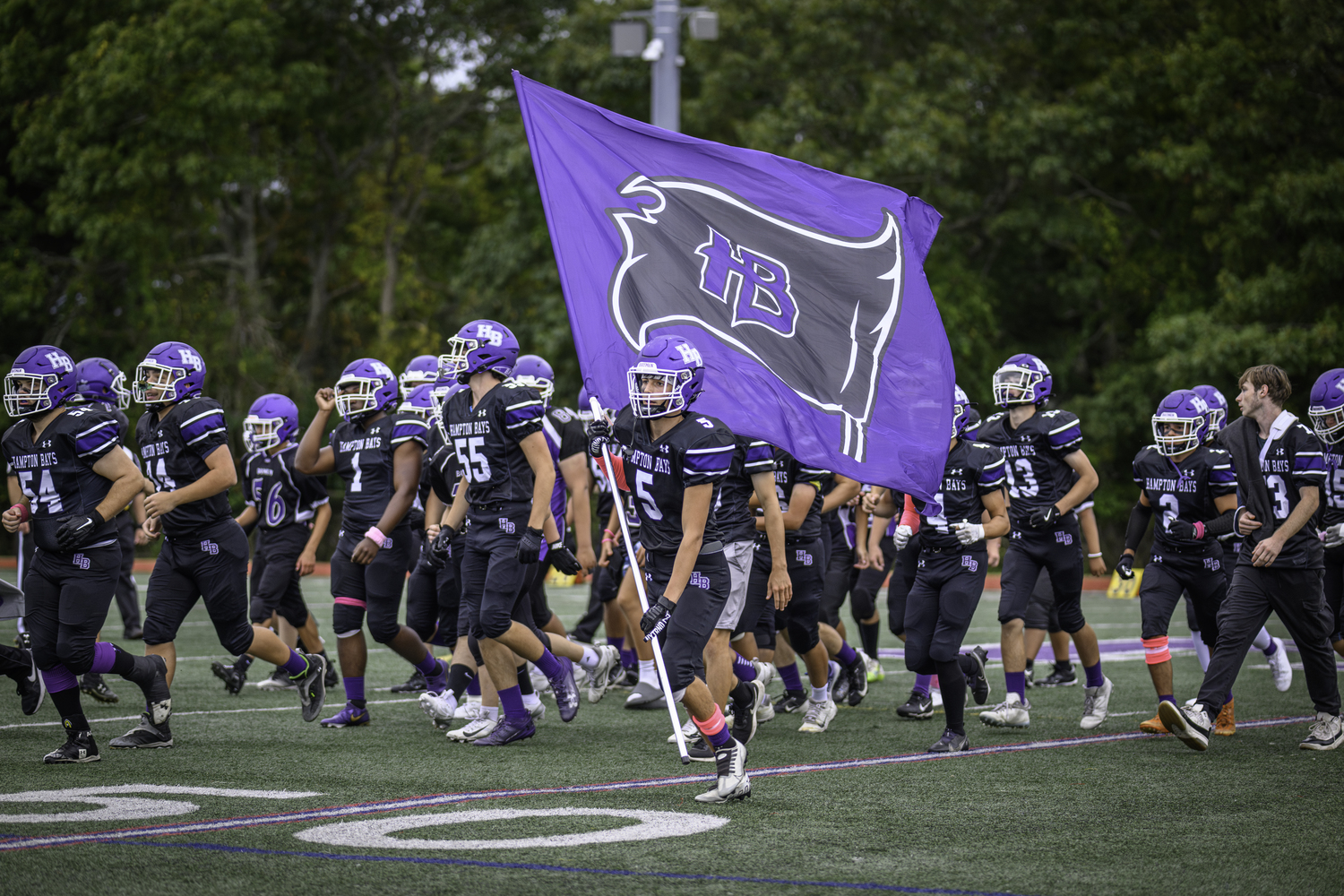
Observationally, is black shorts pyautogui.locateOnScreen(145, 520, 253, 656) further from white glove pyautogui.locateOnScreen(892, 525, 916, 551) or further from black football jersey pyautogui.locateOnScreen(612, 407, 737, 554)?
white glove pyautogui.locateOnScreen(892, 525, 916, 551)

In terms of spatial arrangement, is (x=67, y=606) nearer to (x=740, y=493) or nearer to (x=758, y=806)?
(x=740, y=493)

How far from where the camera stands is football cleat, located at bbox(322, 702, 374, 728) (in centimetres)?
899

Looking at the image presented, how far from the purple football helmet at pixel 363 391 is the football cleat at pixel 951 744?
417 cm

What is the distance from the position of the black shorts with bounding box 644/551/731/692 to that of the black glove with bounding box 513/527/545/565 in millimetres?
1069

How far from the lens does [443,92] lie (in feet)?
119

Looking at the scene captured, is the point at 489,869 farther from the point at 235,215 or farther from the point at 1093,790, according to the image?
the point at 235,215

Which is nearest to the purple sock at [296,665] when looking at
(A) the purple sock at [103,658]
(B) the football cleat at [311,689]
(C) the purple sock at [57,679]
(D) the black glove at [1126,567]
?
(B) the football cleat at [311,689]

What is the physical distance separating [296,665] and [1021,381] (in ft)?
16.3

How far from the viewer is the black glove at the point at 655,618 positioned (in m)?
6.23

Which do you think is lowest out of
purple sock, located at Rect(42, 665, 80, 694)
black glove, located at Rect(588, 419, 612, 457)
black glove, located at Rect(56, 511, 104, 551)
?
purple sock, located at Rect(42, 665, 80, 694)

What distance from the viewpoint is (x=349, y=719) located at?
9023 millimetres

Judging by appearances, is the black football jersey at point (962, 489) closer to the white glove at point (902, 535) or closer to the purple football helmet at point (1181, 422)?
the white glove at point (902, 535)

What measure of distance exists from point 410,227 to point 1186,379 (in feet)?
66.4

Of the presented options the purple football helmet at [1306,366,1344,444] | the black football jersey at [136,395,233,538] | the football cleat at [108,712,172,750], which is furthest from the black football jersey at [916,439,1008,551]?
the football cleat at [108,712,172,750]
